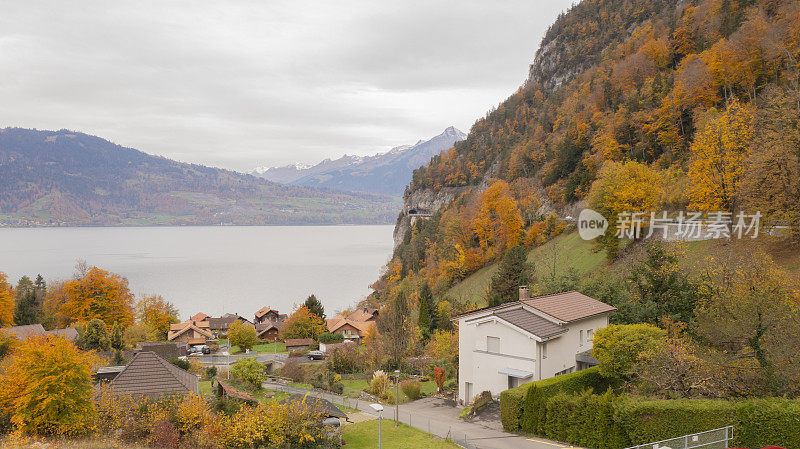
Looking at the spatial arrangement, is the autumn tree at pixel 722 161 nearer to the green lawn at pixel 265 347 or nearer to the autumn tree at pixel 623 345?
the autumn tree at pixel 623 345

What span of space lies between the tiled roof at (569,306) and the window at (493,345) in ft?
9.68

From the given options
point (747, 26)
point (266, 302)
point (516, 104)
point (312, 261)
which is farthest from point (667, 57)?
point (312, 261)

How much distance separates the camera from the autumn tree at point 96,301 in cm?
6297

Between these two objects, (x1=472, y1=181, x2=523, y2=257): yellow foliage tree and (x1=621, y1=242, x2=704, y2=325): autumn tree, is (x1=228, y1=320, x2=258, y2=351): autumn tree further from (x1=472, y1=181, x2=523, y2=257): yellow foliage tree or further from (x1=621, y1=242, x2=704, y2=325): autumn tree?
(x1=621, y1=242, x2=704, y2=325): autumn tree

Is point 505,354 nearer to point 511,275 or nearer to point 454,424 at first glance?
point 454,424

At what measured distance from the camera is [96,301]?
63.8 meters

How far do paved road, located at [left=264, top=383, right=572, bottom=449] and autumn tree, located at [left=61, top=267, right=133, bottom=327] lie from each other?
157 ft

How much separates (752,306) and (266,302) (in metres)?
95.2

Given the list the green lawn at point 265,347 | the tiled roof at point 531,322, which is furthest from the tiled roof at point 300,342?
the tiled roof at point 531,322

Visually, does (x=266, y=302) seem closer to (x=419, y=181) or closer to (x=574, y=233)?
(x=419, y=181)

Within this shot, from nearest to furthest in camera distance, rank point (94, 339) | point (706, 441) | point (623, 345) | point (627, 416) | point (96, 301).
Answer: point (706, 441), point (627, 416), point (623, 345), point (94, 339), point (96, 301)

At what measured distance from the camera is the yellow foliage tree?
203ft

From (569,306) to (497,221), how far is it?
3687 cm

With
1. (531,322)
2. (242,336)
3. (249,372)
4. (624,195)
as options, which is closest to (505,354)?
(531,322)
